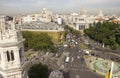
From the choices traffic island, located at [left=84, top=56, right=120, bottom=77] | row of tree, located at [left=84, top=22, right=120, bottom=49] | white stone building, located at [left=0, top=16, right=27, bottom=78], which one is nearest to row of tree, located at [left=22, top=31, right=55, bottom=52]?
traffic island, located at [left=84, top=56, right=120, bottom=77]

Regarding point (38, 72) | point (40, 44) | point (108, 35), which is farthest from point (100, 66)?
point (108, 35)

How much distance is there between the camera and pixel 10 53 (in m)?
17.3

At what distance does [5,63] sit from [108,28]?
287ft

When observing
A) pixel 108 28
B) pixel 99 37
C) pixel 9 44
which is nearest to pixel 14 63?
pixel 9 44

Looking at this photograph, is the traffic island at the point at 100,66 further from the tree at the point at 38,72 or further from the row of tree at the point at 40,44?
the row of tree at the point at 40,44

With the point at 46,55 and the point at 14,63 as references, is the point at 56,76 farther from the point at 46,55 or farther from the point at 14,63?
the point at 46,55

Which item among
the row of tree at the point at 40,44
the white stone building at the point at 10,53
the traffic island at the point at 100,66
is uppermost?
the white stone building at the point at 10,53

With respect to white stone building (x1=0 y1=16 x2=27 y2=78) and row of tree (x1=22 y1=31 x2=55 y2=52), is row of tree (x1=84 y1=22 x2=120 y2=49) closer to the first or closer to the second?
row of tree (x1=22 y1=31 x2=55 y2=52)

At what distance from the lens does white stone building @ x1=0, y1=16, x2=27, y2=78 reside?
17.0 meters

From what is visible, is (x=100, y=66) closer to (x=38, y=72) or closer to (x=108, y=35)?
(x=38, y=72)

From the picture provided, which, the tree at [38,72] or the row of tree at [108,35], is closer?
the tree at [38,72]

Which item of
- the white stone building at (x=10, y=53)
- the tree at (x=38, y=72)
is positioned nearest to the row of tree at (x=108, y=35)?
the tree at (x=38, y=72)

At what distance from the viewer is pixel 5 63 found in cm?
1708

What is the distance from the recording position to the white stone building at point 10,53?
55.8 feet
